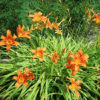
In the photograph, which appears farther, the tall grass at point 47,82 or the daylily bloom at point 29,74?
the tall grass at point 47,82

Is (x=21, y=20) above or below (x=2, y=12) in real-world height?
below

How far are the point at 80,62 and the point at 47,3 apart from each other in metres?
2.43

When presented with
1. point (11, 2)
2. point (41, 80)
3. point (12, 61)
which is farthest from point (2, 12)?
point (41, 80)

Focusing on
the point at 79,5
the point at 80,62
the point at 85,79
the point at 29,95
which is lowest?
the point at 29,95

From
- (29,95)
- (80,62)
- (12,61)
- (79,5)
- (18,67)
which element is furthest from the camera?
(79,5)

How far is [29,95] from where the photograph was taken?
233 cm

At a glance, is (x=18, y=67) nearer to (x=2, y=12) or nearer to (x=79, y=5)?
(x=2, y=12)

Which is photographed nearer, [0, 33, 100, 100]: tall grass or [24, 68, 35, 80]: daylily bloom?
[24, 68, 35, 80]: daylily bloom

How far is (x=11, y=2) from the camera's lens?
382cm

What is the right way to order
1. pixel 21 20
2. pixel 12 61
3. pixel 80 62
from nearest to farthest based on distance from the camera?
pixel 80 62
pixel 12 61
pixel 21 20

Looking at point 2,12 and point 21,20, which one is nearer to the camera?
point 21,20

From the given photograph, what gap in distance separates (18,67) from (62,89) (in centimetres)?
79

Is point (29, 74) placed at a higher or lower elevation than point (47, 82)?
higher

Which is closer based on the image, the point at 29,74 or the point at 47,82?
the point at 29,74
